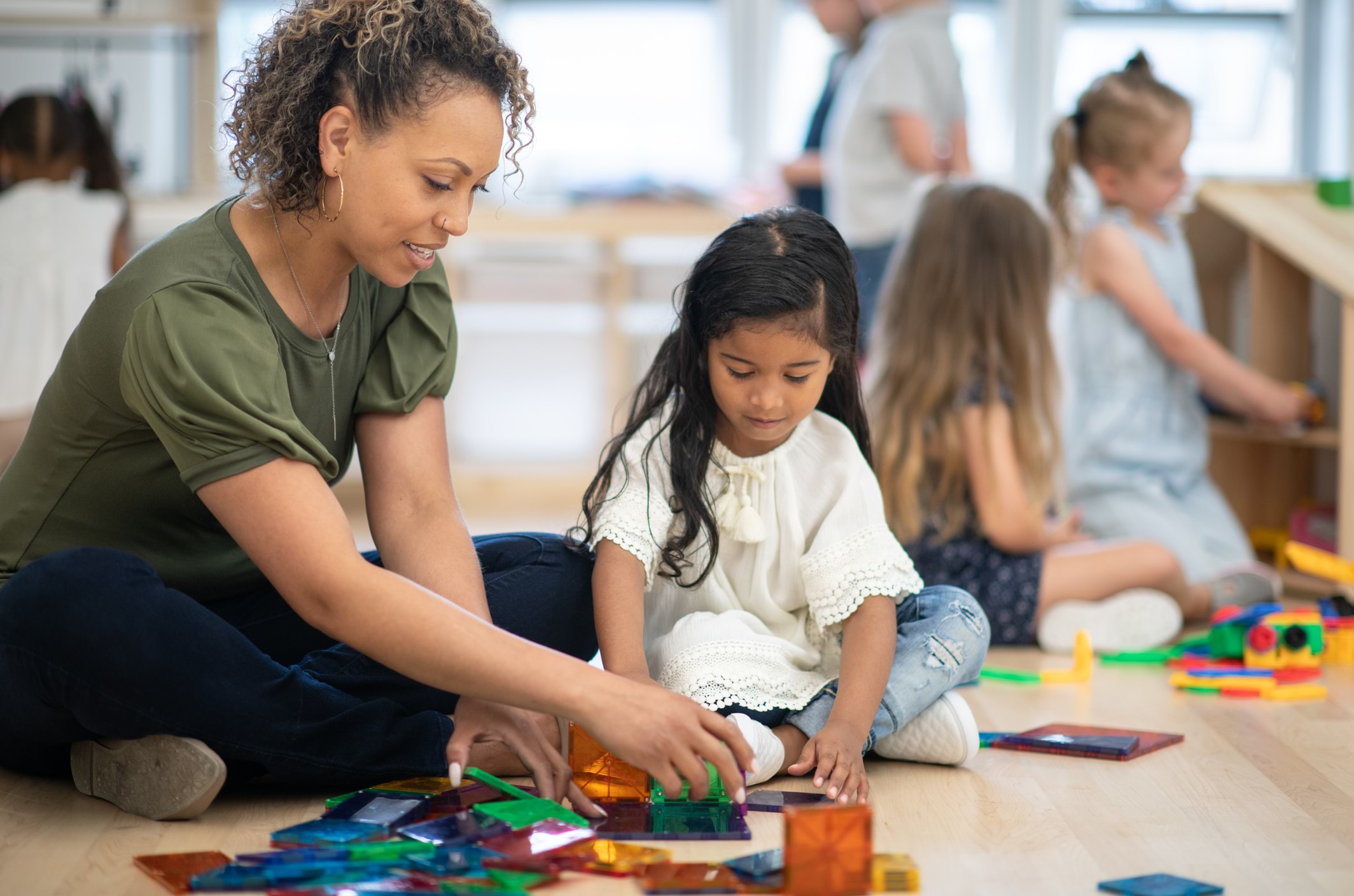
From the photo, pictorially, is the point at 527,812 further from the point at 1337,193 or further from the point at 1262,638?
the point at 1337,193

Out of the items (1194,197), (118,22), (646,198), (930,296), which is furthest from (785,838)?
(118,22)

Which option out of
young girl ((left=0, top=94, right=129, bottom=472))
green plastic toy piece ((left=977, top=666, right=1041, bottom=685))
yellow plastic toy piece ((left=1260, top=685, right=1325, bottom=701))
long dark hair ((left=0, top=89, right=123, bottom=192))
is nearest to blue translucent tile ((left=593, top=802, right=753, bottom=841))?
green plastic toy piece ((left=977, top=666, right=1041, bottom=685))

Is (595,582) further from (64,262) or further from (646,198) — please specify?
(646,198)

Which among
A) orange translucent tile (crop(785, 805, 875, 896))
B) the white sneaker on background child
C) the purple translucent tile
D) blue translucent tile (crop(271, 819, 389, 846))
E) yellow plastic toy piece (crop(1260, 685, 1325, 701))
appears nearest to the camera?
orange translucent tile (crop(785, 805, 875, 896))

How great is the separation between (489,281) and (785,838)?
9.78ft

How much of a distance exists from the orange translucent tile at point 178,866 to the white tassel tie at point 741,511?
57cm

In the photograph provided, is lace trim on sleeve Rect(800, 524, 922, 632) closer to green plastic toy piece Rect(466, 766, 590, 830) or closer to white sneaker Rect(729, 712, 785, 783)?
white sneaker Rect(729, 712, 785, 783)

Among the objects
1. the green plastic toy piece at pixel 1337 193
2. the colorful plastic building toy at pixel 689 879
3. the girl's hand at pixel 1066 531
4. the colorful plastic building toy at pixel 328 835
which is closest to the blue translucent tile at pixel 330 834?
the colorful plastic building toy at pixel 328 835

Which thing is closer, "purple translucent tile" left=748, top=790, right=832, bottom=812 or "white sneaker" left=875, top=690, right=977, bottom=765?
"purple translucent tile" left=748, top=790, right=832, bottom=812

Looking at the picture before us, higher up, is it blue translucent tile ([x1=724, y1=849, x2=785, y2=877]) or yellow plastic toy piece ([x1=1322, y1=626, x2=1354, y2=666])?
blue translucent tile ([x1=724, y1=849, x2=785, y2=877])

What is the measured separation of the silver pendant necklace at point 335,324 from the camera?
122 cm

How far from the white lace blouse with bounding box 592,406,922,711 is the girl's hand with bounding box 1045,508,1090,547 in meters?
0.78

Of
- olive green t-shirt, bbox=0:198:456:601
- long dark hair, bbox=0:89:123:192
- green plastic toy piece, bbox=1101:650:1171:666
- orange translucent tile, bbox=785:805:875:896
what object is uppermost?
long dark hair, bbox=0:89:123:192

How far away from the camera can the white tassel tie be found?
55.0 inches
